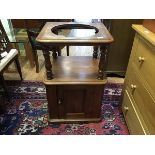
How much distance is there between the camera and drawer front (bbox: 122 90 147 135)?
125 centimetres

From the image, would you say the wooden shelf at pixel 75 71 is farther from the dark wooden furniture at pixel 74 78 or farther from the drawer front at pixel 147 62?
the drawer front at pixel 147 62

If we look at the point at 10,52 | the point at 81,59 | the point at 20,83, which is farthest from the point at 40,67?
the point at 81,59

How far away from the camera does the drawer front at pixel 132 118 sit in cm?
125

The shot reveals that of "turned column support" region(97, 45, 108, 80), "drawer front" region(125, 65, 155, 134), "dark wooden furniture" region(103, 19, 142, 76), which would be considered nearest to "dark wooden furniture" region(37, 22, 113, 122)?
"turned column support" region(97, 45, 108, 80)

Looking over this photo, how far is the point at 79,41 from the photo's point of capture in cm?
116

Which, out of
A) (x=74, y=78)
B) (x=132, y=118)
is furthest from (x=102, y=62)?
(x=132, y=118)

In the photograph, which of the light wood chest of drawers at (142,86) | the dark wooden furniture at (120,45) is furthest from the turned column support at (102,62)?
the dark wooden furniture at (120,45)

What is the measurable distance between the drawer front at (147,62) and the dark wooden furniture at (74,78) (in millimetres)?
260

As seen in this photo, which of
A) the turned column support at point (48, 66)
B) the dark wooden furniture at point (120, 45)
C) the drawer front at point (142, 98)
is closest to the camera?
the drawer front at point (142, 98)

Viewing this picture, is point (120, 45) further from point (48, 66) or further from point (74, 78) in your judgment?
point (48, 66)

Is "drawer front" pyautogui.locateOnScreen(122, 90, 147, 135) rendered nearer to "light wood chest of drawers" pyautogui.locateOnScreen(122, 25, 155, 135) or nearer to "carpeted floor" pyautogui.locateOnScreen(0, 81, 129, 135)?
"light wood chest of drawers" pyautogui.locateOnScreen(122, 25, 155, 135)

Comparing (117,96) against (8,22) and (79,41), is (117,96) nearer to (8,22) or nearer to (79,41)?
(79,41)

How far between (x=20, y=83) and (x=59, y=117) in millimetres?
942

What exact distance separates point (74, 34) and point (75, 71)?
34 centimetres
